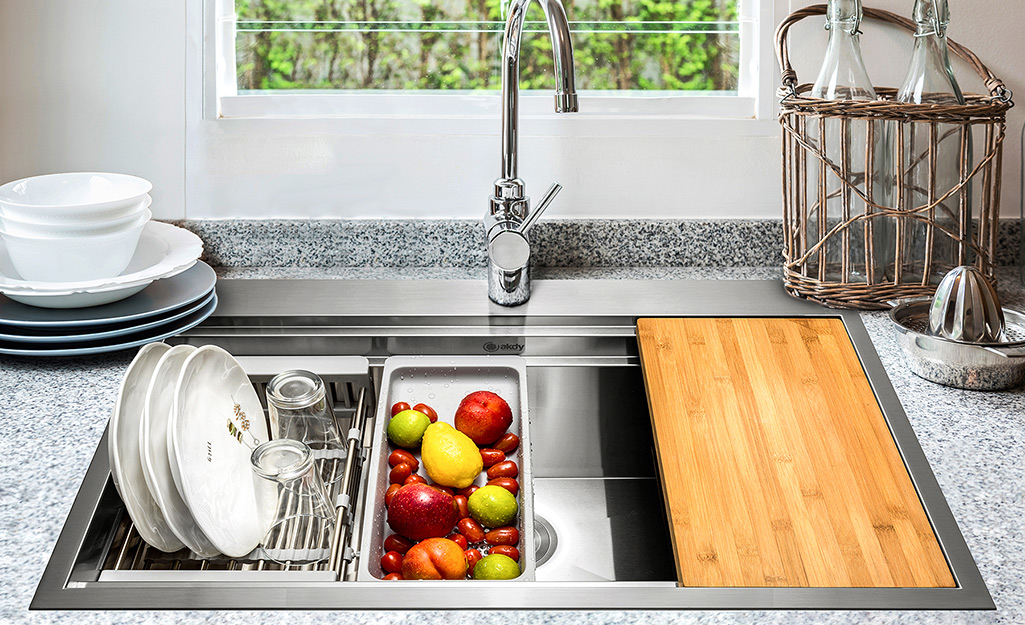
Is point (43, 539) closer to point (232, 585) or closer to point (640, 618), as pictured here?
point (232, 585)

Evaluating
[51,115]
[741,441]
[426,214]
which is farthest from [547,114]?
[51,115]

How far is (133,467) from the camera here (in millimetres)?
800

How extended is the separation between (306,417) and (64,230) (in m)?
0.36

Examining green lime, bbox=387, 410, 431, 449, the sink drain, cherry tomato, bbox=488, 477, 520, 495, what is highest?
green lime, bbox=387, 410, 431, 449

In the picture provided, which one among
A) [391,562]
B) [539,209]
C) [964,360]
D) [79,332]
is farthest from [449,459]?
[964,360]

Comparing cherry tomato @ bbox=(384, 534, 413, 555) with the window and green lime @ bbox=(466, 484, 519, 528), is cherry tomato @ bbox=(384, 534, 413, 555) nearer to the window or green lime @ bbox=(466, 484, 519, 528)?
green lime @ bbox=(466, 484, 519, 528)

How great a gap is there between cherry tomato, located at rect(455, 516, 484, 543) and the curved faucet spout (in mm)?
489

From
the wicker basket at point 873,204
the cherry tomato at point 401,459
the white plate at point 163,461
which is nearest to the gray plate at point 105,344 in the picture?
the white plate at point 163,461

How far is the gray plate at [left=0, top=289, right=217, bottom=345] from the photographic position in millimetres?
1042

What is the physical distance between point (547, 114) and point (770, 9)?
0.37 metres

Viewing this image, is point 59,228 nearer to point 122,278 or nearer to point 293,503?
point 122,278

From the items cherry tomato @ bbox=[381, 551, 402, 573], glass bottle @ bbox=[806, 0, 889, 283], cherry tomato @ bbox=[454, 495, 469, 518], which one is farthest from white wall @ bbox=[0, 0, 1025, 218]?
cherry tomato @ bbox=[381, 551, 402, 573]

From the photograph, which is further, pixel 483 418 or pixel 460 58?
pixel 460 58

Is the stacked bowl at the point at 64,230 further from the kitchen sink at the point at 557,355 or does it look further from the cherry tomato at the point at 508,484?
the cherry tomato at the point at 508,484
